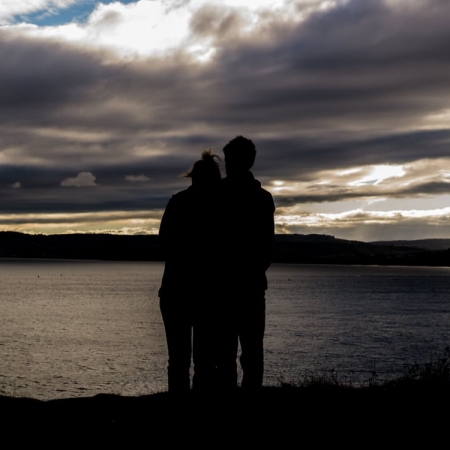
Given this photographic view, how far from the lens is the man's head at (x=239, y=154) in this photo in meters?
6.66

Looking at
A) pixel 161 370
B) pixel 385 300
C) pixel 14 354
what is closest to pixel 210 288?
pixel 161 370

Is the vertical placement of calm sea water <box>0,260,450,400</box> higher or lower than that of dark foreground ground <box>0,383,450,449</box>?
lower

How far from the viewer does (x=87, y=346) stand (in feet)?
156

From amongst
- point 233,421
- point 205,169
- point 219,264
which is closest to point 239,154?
point 205,169

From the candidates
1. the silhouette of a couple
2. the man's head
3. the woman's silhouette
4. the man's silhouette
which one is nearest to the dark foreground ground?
the silhouette of a couple

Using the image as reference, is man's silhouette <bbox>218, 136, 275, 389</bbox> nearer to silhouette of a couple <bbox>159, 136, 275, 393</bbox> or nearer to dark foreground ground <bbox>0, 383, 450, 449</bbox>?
silhouette of a couple <bbox>159, 136, 275, 393</bbox>

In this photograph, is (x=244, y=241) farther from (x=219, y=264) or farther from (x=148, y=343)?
(x=148, y=343)

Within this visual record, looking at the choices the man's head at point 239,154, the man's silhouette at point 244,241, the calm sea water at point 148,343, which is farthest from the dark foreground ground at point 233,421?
the man's head at point 239,154

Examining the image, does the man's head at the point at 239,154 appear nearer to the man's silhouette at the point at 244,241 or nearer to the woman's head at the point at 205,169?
the man's silhouette at the point at 244,241

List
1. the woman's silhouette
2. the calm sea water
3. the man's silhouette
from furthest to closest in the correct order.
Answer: the calm sea water → the woman's silhouette → the man's silhouette

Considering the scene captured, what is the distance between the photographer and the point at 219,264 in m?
6.72

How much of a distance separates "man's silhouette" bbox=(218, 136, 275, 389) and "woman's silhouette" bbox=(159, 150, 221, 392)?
7.1 inches

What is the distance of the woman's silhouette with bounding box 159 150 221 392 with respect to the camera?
682cm

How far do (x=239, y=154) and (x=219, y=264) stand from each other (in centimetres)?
117
